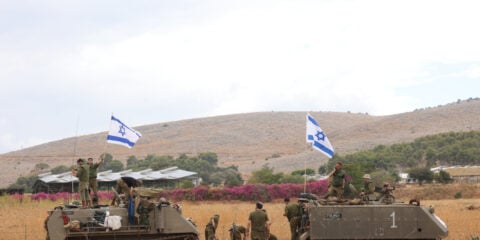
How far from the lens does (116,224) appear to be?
21609mm

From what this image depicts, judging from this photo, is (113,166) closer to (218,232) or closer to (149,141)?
(149,141)

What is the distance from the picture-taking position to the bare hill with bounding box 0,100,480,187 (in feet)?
403

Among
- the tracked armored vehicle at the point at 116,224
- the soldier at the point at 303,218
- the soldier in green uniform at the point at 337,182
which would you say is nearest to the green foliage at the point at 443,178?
the soldier in green uniform at the point at 337,182

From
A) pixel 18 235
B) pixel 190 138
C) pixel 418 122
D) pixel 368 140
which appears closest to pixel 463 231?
pixel 18 235

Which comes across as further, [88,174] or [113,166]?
[113,166]

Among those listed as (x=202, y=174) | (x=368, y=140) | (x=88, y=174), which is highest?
(x=368, y=140)

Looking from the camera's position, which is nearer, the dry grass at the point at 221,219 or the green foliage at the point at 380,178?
the green foliage at the point at 380,178

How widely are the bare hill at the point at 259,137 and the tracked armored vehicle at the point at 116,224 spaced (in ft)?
282

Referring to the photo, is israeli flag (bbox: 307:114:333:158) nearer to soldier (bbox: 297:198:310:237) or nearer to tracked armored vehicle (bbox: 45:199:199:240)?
soldier (bbox: 297:198:310:237)

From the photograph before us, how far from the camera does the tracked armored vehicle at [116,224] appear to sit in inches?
854

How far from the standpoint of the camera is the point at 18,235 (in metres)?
32.6

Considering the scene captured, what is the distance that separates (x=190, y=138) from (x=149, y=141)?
7373mm

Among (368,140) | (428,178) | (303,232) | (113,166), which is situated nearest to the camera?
(303,232)

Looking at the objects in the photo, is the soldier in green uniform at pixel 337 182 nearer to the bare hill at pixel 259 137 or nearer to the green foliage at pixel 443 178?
the green foliage at pixel 443 178
